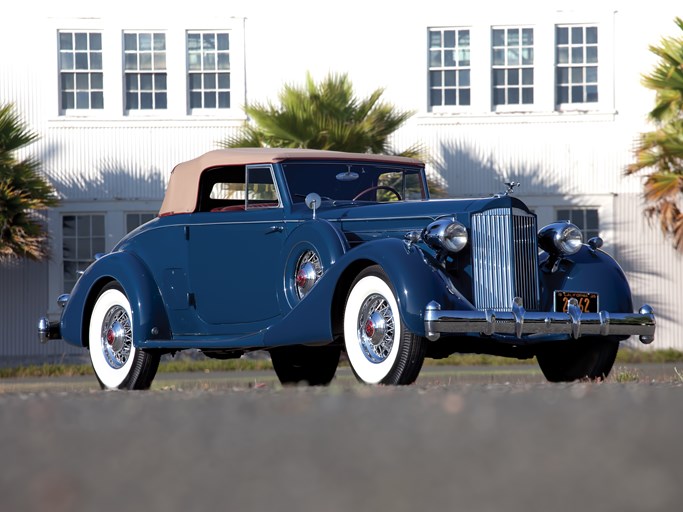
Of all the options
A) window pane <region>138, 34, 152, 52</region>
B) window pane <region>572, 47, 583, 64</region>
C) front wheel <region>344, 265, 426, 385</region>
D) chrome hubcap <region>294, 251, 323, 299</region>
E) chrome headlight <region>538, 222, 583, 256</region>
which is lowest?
front wheel <region>344, 265, 426, 385</region>

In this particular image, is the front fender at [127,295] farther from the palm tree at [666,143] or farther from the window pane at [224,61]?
the palm tree at [666,143]

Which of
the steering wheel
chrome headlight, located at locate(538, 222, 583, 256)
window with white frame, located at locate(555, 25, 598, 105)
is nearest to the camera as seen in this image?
chrome headlight, located at locate(538, 222, 583, 256)

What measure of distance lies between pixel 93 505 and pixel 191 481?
1.04 ft

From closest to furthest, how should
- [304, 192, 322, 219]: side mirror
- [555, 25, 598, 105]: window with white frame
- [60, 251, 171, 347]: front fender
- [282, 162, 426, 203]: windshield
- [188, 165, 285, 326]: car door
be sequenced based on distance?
[304, 192, 322, 219]: side mirror
[188, 165, 285, 326]: car door
[60, 251, 171, 347]: front fender
[282, 162, 426, 203]: windshield
[555, 25, 598, 105]: window with white frame

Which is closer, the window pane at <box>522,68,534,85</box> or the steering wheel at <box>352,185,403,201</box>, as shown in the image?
the steering wheel at <box>352,185,403,201</box>

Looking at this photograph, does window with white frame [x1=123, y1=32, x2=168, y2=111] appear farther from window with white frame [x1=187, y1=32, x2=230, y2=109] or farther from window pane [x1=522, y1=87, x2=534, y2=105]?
window pane [x1=522, y1=87, x2=534, y2=105]

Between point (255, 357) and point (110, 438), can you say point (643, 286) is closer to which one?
point (255, 357)

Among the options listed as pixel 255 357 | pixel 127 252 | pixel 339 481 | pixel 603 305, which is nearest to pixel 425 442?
pixel 339 481

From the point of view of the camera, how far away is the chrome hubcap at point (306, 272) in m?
8.02

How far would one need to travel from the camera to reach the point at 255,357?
19.0 m

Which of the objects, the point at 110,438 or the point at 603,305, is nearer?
the point at 110,438

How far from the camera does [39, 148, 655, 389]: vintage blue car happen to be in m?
7.34

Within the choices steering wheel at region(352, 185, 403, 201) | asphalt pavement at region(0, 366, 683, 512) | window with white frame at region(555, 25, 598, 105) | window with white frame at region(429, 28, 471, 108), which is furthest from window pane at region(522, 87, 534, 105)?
asphalt pavement at region(0, 366, 683, 512)

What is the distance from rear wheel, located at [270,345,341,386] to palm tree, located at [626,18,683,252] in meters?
9.22
